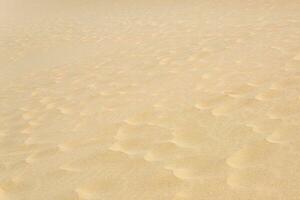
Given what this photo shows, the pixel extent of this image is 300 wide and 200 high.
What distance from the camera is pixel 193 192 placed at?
90.8 inches

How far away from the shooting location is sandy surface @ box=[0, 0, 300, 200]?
2490 mm

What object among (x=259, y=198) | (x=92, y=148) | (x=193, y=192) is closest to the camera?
(x=259, y=198)

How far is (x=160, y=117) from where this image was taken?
375 centimetres

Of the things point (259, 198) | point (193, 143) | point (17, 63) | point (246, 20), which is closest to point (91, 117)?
point (193, 143)

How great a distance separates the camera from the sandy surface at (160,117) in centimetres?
249

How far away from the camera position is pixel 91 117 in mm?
4117

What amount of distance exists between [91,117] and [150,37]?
15.9 ft

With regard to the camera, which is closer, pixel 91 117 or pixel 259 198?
pixel 259 198

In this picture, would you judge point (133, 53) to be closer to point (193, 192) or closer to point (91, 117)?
point (91, 117)

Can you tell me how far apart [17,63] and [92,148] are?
552 cm

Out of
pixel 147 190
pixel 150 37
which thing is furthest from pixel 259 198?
pixel 150 37

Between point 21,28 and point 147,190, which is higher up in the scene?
point 147,190

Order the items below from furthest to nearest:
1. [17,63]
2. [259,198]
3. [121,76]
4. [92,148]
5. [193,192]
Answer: [17,63] → [121,76] → [92,148] → [193,192] → [259,198]

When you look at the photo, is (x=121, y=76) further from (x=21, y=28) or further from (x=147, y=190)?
(x=21, y=28)
